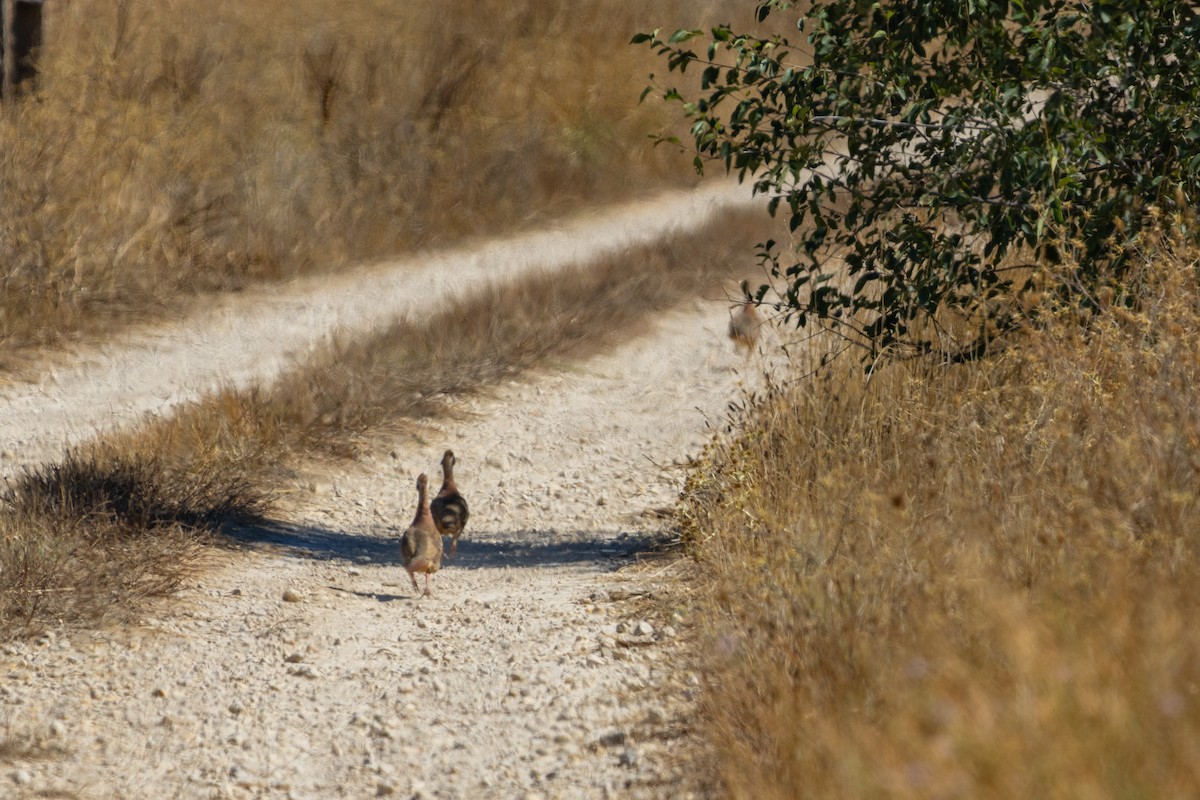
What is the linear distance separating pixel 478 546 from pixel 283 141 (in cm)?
842

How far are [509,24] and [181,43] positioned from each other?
5.70 metres

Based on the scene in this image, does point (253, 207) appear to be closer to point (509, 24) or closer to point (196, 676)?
point (509, 24)

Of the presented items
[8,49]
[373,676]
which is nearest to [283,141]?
[8,49]

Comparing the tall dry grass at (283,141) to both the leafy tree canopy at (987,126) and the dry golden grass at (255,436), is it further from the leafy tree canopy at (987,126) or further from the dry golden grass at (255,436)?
the leafy tree canopy at (987,126)

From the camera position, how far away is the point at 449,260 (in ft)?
44.1

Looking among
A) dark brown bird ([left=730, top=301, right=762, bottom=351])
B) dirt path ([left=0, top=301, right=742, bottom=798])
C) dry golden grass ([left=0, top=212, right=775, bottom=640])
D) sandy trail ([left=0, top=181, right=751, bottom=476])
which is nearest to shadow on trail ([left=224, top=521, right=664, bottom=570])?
dirt path ([left=0, top=301, right=742, bottom=798])

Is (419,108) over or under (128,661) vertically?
over

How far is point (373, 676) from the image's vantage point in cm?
455

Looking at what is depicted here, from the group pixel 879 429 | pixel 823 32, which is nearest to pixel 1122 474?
pixel 879 429

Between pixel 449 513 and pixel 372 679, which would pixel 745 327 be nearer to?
pixel 449 513

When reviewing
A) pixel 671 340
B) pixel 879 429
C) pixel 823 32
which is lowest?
pixel 671 340

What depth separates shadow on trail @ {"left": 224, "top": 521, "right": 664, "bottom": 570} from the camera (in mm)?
6055

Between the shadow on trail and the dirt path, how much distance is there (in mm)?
16

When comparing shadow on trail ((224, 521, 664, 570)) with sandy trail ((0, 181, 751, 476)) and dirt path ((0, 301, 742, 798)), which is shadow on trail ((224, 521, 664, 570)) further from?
sandy trail ((0, 181, 751, 476))
